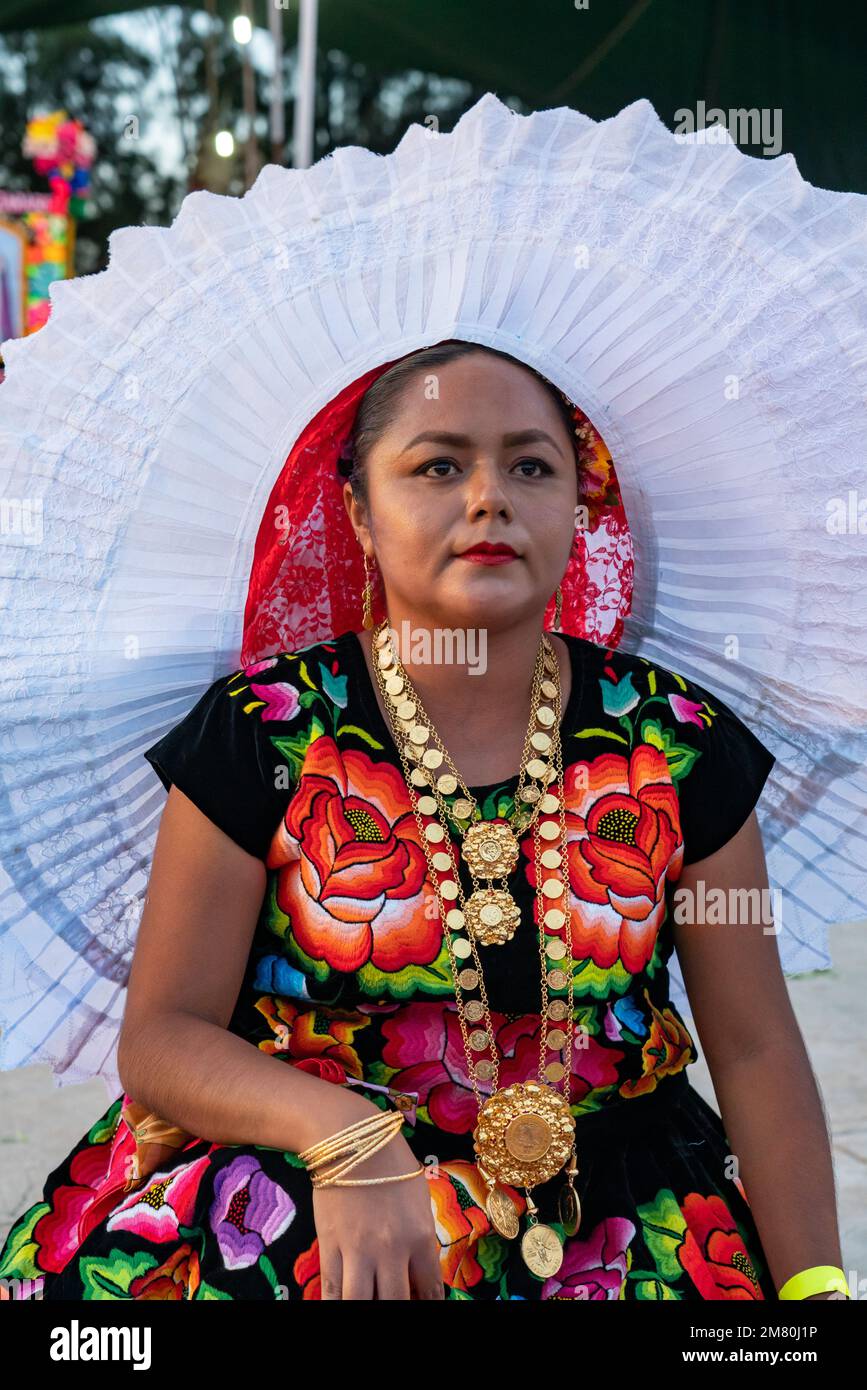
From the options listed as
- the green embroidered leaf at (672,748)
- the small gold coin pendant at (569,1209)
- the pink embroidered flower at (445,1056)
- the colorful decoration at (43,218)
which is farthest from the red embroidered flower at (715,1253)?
the colorful decoration at (43,218)

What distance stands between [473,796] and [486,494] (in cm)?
39

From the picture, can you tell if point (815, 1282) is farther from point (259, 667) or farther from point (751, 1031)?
point (259, 667)

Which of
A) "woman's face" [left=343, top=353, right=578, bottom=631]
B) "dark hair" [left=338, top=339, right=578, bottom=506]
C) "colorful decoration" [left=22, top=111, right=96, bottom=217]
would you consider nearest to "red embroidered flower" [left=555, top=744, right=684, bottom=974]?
"woman's face" [left=343, top=353, right=578, bottom=631]

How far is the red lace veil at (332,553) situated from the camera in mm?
2008

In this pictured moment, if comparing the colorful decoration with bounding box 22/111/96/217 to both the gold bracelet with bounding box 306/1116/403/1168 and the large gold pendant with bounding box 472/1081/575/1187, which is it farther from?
the gold bracelet with bounding box 306/1116/403/1168

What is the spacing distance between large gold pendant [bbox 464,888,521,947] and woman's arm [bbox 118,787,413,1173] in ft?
0.83

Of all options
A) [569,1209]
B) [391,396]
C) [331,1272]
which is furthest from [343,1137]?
[391,396]

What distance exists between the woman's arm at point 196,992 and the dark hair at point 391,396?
524 mm

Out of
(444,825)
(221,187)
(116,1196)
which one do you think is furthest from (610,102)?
(116,1196)

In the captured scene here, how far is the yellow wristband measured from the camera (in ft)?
5.70

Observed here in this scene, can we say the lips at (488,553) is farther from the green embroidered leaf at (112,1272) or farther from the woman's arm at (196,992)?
the green embroidered leaf at (112,1272)

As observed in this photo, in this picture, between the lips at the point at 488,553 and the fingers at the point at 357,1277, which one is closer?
the fingers at the point at 357,1277

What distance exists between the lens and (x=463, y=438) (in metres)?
1.81
